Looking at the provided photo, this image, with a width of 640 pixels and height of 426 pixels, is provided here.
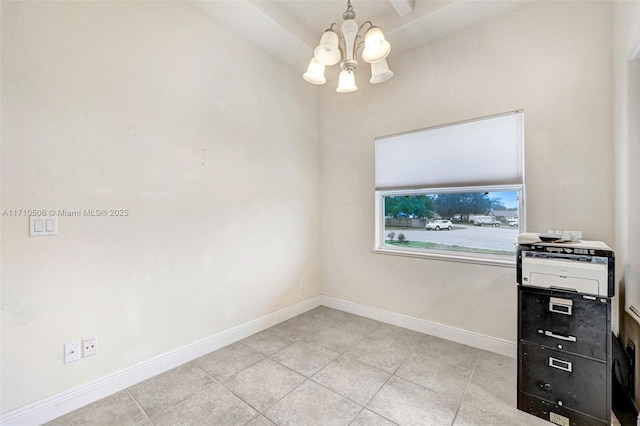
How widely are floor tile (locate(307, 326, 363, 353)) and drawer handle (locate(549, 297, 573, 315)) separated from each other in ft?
5.25

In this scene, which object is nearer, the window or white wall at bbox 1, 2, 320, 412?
white wall at bbox 1, 2, 320, 412

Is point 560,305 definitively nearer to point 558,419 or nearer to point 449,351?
point 558,419

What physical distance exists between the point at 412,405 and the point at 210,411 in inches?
50.9

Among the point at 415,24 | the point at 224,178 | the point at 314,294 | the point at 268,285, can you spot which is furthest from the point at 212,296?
the point at 415,24

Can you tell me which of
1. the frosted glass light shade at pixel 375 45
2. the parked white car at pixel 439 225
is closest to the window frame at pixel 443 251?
the parked white car at pixel 439 225

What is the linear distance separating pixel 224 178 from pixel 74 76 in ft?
3.96

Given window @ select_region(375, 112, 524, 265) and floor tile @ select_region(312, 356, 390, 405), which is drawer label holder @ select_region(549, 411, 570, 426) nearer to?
floor tile @ select_region(312, 356, 390, 405)

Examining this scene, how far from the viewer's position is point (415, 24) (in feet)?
8.16

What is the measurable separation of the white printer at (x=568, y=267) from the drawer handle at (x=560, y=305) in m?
0.07

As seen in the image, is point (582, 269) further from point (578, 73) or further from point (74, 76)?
point (74, 76)

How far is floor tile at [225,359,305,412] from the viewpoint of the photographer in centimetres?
182

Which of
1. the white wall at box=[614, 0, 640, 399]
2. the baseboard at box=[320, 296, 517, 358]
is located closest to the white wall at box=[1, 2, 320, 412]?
the baseboard at box=[320, 296, 517, 358]

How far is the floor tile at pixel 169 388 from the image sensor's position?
1.77 m

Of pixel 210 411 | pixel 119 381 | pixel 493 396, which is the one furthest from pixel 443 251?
pixel 119 381
